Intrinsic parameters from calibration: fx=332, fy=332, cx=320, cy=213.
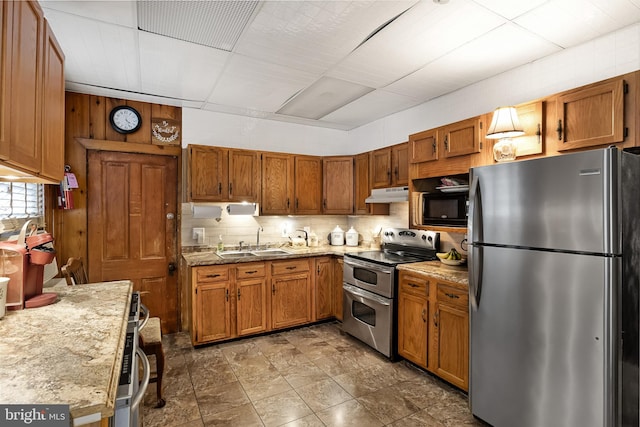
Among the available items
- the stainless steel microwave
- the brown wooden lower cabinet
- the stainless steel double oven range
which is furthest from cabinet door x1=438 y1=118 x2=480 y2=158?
the brown wooden lower cabinet

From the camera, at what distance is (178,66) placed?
2756 millimetres

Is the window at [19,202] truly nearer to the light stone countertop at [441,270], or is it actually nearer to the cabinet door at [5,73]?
the cabinet door at [5,73]

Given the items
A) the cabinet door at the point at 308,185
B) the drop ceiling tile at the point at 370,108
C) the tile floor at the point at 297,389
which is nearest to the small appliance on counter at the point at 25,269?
the tile floor at the point at 297,389

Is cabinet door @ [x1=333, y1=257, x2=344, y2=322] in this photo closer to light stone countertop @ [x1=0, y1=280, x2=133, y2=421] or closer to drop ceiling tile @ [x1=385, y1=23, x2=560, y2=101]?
drop ceiling tile @ [x1=385, y1=23, x2=560, y2=101]

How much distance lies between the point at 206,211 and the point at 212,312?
1088mm

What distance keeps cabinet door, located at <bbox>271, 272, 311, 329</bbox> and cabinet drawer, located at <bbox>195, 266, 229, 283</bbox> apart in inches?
21.2

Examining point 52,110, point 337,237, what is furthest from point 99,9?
point 337,237

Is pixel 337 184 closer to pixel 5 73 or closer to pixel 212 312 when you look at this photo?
pixel 212 312

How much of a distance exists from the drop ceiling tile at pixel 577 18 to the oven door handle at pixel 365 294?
237cm

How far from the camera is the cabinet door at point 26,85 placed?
3.97 feet

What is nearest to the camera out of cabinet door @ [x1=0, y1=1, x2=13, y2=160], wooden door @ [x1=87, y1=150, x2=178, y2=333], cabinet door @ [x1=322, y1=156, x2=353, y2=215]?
cabinet door @ [x1=0, y1=1, x2=13, y2=160]

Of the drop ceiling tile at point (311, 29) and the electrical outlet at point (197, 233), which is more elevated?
the drop ceiling tile at point (311, 29)

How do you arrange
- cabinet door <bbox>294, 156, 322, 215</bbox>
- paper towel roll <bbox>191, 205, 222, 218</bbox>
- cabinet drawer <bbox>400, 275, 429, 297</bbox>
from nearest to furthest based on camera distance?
cabinet drawer <bbox>400, 275, 429, 297</bbox>, paper towel roll <bbox>191, 205, 222, 218</bbox>, cabinet door <bbox>294, 156, 322, 215</bbox>

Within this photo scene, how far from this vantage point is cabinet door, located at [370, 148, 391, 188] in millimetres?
3761
